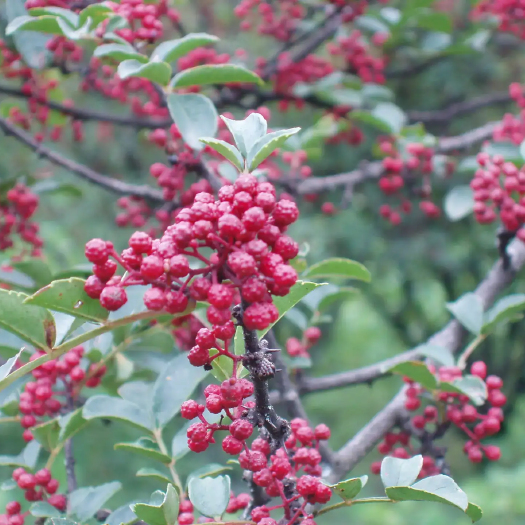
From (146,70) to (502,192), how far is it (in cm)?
89

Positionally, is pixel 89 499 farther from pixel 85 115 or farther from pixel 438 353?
pixel 85 115

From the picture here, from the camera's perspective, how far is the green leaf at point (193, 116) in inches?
44.8

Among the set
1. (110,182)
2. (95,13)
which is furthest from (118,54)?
(110,182)

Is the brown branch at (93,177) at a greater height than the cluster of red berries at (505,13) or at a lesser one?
greater

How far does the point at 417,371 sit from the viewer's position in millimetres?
1140

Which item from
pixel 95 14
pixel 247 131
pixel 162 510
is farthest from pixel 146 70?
pixel 162 510

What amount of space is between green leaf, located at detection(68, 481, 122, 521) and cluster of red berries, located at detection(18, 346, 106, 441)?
0.56 feet

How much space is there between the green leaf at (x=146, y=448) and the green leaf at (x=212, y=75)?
0.68 metres

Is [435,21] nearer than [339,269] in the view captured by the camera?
No

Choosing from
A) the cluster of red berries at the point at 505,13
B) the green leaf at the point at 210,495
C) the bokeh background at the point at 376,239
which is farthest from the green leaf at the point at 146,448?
the cluster of red berries at the point at 505,13

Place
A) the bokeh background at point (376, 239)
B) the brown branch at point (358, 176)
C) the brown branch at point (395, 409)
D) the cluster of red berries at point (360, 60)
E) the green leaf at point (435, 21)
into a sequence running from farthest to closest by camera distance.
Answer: the bokeh background at point (376, 239), the cluster of red berries at point (360, 60), the green leaf at point (435, 21), the brown branch at point (358, 176), the brown branch at point (395, 409)

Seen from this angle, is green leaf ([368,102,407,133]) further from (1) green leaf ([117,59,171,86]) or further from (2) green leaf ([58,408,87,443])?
(2) green leaf ([58,408,87,443])

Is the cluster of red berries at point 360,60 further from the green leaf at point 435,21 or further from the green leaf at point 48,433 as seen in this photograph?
the green leaf at point 48,433

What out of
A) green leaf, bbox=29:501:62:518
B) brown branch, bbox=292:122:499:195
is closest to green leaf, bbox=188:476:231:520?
green leaf, bbox=29:501:62:518
